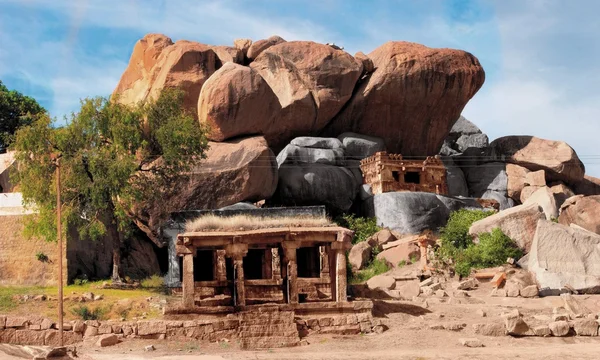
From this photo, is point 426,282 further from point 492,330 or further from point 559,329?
point 559,329

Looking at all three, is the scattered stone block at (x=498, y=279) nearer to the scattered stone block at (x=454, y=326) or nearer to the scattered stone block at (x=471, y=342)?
the scattered stone block at (x=454, y=326)

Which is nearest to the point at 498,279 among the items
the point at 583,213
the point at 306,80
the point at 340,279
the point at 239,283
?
the point at 340,279

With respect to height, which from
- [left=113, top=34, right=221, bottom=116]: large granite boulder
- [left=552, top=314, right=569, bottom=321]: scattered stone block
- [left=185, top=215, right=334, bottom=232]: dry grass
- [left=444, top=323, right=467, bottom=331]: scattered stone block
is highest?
[left=113, top=34, right=221, bottom=116]: large granite boulder

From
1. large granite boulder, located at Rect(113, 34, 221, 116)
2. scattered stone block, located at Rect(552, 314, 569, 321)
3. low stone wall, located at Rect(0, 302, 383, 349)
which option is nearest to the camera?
low stone wall, located at Rect(0, 302, 383, 349)

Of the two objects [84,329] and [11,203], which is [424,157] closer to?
[11,203]

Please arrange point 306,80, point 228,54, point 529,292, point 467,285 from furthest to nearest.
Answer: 1. point 228,54
2. point 306,80
3. point 467,285
4. point 529,292

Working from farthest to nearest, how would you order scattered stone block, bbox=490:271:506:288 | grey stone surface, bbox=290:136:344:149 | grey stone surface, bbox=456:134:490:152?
grey stone surface, bbox=456:134:490:152
grey stone surface, bbox=290:136:344:149
scattered stone block, bbox=490:271:506:288

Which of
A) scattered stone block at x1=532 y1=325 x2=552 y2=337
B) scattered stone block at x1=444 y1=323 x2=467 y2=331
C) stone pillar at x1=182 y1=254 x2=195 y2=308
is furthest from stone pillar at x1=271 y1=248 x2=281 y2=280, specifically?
scattered stone block at x1=532 y1=325 x2=552 y2=337

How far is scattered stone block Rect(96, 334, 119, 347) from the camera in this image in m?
19.2

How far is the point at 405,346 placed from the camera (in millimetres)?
19188

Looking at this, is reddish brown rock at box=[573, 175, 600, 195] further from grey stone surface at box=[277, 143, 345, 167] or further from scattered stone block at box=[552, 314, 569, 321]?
scattered stone block at box=[552, 314, 569, 321]

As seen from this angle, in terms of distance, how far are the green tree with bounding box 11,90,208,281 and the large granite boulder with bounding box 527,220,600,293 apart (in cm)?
1195

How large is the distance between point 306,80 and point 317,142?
3768 mm

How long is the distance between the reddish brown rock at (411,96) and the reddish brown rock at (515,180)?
14.0ft
